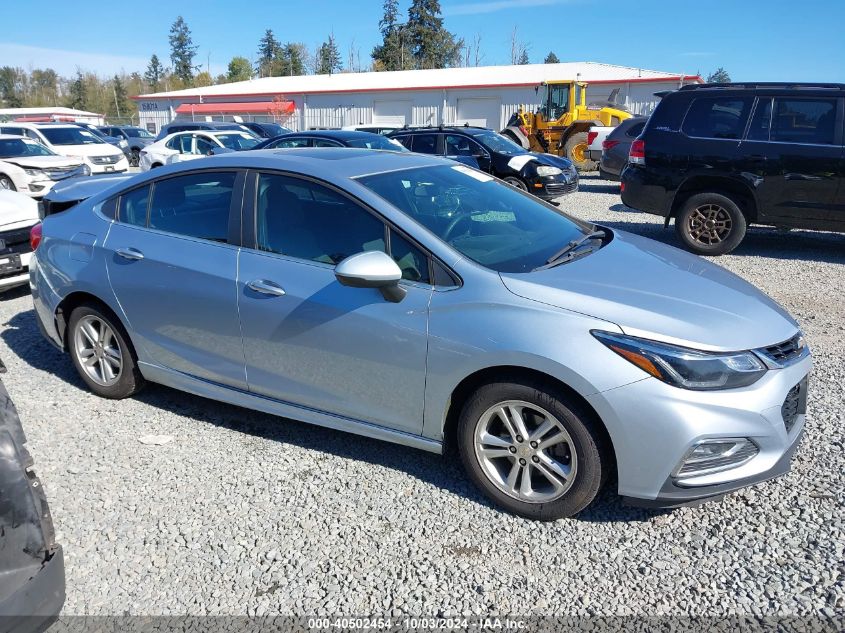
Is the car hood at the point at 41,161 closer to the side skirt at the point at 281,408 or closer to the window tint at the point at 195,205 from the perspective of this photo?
the window tint at the point at 195,205

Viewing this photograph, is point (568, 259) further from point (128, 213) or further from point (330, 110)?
point (330, 110)

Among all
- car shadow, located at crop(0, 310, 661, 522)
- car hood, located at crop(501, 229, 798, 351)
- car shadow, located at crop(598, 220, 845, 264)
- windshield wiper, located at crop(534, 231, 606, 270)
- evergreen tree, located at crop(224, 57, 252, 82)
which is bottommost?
car shadow, located at crop(0, 310, 661, 522)

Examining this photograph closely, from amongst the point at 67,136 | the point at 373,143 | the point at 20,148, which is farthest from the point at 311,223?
the point at 67,136

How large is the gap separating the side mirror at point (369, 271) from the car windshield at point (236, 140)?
15.5 metres

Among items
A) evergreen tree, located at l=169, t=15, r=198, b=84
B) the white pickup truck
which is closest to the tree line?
evergreen tree, located at l=169, t=15, r=198, b=84

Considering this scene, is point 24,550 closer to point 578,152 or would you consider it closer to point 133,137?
point 578,152

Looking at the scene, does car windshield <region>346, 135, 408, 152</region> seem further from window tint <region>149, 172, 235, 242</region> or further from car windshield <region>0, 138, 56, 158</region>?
car windshield <region>0, 138, 56, 158</region>

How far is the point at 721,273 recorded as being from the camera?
3633mm

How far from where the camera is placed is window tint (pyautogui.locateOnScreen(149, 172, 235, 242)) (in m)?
3.79

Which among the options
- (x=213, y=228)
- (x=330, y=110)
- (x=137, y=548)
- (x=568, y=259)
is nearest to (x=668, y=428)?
(x=568, y=259)

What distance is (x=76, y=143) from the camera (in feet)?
62.2

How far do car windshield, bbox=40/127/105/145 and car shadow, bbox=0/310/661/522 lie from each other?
16.3 m

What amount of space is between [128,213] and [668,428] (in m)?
3.44

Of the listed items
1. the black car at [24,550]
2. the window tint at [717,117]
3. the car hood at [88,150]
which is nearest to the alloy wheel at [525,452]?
the black car at [24,550]
